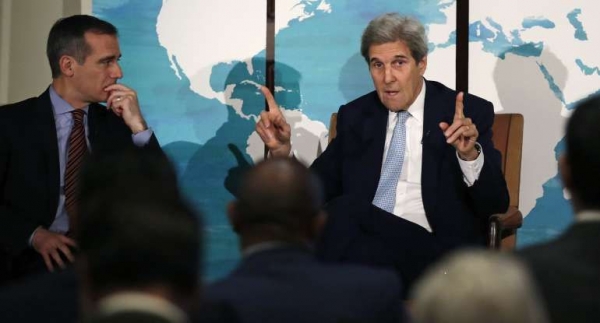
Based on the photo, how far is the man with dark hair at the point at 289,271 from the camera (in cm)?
179

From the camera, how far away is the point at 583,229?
1.88 m

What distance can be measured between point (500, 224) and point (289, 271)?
200 cm

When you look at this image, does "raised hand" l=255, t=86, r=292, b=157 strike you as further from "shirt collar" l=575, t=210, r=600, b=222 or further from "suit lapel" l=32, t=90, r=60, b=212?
"shirt collar" l=575, t=210, r=600, b=222

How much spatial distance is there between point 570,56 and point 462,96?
1.28 meters

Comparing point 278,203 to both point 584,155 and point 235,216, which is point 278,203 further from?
point 584,155

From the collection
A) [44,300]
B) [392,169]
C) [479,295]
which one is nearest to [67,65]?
[392,169]

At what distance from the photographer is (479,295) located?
1122 mm

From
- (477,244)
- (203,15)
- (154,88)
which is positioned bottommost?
(477,244)

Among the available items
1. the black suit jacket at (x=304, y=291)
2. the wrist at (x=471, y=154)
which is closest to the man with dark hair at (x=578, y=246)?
the black suit jacket at (x=304, y=291)

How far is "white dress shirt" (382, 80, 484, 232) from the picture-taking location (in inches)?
152

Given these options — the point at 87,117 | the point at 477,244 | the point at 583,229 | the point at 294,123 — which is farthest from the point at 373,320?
the point at 294,123

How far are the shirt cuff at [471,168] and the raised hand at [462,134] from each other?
0.06 feet

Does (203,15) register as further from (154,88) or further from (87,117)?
(87,117)

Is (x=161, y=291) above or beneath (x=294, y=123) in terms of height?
above
